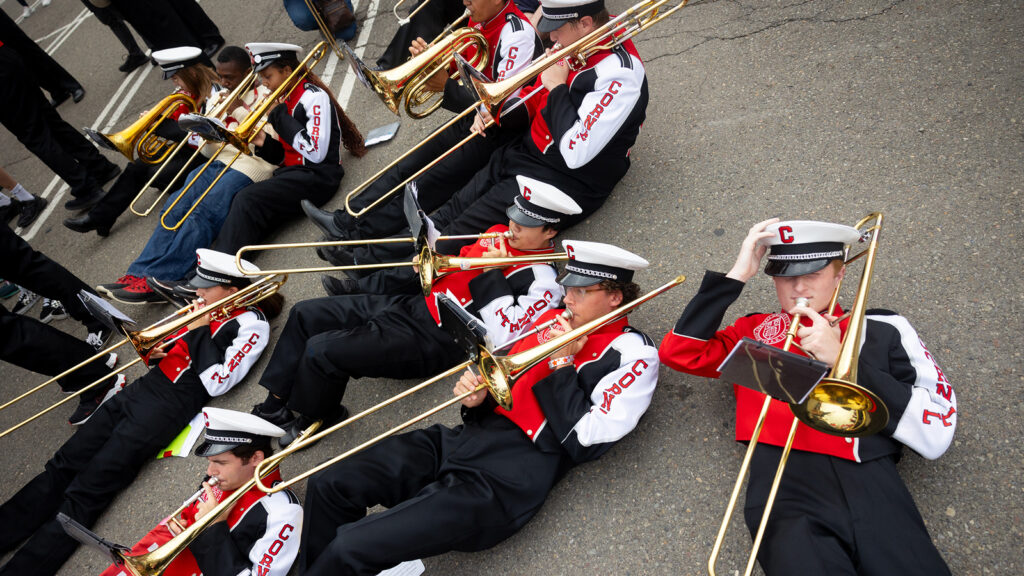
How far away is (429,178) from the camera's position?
179 inches

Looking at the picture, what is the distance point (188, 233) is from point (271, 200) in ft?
2.37

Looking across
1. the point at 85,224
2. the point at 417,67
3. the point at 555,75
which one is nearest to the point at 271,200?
the point at 417,67

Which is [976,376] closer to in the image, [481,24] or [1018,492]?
[1018,492]

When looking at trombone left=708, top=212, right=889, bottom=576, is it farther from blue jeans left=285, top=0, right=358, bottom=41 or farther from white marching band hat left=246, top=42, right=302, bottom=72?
blue jeans left=285, top=0, right=358, bottom=41

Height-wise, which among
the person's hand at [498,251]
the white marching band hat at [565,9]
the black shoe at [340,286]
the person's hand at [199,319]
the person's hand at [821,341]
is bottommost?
the black shoe at [340,286]

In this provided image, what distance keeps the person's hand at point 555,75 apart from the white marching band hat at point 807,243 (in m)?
1.83

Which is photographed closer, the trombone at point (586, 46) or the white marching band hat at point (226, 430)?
the white marching band hat at point (226, 430)

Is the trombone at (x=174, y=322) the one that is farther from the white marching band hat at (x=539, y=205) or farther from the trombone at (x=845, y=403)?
the trombone at (x=845, y=403)

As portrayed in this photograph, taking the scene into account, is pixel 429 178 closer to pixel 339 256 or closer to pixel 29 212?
pixel 339 256

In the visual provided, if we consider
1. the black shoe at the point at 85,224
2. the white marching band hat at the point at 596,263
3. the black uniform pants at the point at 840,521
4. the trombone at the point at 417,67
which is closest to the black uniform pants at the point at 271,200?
the trombone at the point at 417,67

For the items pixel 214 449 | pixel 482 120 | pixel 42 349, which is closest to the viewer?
pixel 214 449

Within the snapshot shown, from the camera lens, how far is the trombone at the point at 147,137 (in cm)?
503

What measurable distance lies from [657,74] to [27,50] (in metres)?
7.50

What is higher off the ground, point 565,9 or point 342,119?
point 565,9
